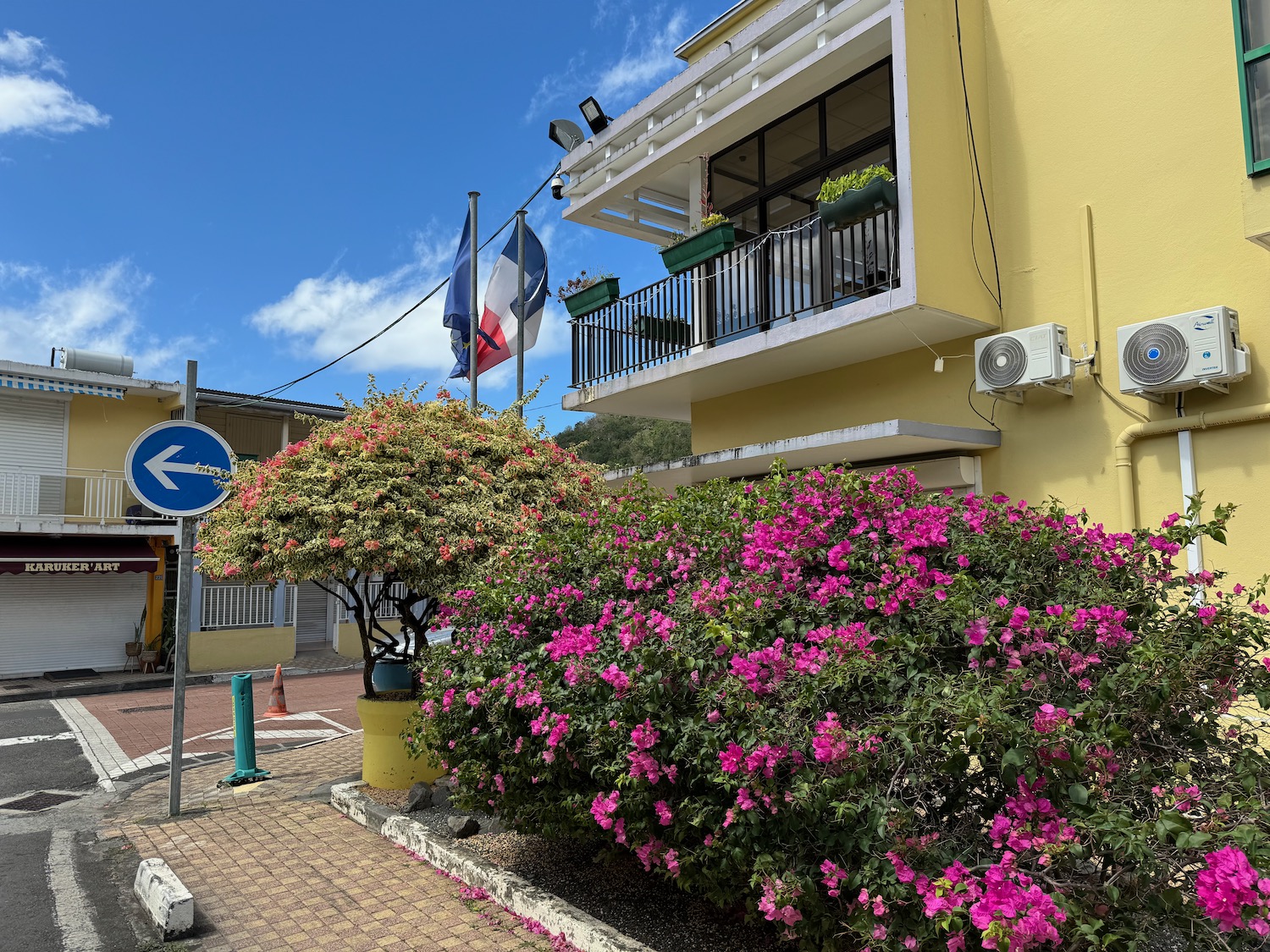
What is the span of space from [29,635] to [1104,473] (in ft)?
73.2

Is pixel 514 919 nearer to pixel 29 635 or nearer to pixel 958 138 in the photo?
pixel 958 138

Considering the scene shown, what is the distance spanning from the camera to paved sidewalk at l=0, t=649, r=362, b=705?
16.9 metres

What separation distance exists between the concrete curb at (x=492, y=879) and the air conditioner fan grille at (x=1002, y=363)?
18.3ft


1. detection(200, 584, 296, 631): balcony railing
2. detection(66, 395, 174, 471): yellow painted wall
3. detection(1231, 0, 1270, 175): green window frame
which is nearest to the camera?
detection(1231, 0, 1270, 175): green window frame

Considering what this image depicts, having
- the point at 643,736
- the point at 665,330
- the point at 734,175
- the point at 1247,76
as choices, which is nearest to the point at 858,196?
the point at 1247,76

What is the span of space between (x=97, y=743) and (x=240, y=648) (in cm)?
1091

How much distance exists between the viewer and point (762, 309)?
9.52m

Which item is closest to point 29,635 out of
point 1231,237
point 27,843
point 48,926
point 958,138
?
point 27,843

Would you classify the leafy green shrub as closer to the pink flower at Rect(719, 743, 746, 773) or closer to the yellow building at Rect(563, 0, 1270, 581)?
the yellow building at Rect(563, 0, 1270, 581)

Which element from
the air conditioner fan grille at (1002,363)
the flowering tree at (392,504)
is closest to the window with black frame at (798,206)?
the air conditioner fan grille at (1002,363)

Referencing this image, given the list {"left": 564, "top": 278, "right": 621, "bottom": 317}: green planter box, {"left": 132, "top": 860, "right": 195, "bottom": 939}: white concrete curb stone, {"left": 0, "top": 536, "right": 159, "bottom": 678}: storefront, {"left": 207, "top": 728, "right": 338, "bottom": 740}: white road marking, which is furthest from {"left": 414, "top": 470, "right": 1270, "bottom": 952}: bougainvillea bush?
{"left": 0, "top": 536, "right": 159, "bottom": 678}: storefront

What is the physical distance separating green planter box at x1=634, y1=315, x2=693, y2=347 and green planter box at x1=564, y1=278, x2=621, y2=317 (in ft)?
1.72

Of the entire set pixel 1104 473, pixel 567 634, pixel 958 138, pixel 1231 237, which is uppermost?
pixel 958 138

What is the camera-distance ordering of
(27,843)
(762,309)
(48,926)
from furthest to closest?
(762,309)
(27,843)
(48,926)
